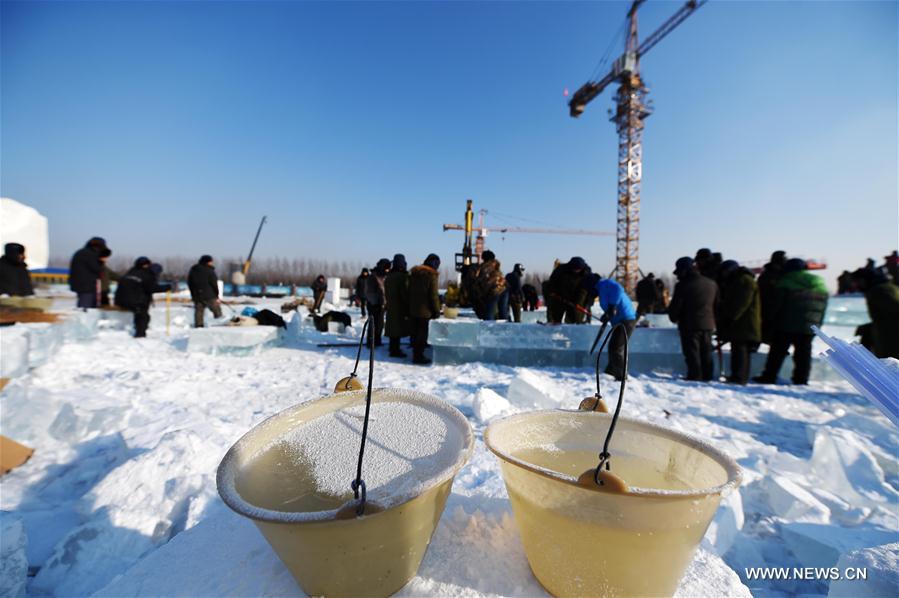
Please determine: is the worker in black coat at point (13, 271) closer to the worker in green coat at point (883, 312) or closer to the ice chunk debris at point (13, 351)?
the ice chunk debris at point (13, 351)

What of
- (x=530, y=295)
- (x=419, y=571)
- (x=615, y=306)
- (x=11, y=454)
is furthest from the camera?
(x=530, y=295)

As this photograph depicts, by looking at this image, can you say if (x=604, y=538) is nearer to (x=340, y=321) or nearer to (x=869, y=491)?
(x=869, y=491)

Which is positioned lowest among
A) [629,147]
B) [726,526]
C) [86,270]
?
[726,526]

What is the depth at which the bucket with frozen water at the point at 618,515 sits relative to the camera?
0.81 meters

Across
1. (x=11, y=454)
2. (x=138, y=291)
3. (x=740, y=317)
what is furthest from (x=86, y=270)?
(x=740, y=317)

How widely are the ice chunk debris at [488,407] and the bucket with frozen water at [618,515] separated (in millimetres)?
1901

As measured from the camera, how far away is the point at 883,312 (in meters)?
3.83

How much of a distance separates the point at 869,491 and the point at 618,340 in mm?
2455

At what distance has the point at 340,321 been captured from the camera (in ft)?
29.2

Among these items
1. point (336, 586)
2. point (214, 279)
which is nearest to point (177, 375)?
point (214, 279)

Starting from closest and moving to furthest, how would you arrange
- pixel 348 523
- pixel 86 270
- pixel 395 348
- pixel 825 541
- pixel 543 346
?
pixel 348 523 → pixel 825 541 → pixel 543 346 → pixel 395 348 → pixel 86 270

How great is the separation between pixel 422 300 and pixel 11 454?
4.14m

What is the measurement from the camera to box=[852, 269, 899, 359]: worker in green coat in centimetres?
374

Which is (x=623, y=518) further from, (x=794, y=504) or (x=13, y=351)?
(x=13, y=351)
